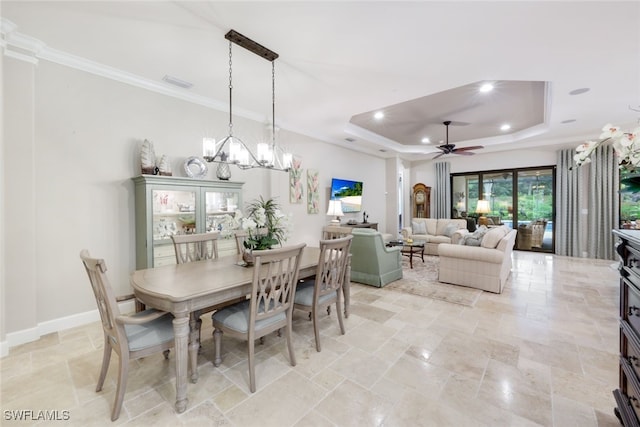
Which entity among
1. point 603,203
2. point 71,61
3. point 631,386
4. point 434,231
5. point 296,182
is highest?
point 71,61

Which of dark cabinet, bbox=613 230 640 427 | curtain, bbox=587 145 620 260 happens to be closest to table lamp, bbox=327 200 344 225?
dark cabinet, bbox=613 230 640 427

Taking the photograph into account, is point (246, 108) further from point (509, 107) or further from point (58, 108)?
point (509, 107)

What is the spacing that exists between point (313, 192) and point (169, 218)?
289cm

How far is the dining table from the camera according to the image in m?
1.74

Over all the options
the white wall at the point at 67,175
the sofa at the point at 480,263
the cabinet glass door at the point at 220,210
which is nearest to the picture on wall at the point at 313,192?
the cabinet glass door at the point at 220,210

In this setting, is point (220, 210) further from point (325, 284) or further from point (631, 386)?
point (631, 386)

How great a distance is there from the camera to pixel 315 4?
210cm

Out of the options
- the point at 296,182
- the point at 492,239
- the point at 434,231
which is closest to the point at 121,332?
the point at 296,182

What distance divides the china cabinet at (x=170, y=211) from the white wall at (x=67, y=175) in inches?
11.6

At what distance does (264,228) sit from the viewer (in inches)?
104

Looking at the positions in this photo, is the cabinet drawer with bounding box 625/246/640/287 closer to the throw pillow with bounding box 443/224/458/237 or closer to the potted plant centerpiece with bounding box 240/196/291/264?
the potted plant centerpiece with bounding box 240/196/291/264

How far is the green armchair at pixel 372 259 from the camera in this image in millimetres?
4223

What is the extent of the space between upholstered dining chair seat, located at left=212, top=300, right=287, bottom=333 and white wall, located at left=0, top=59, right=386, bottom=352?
6.28 feet

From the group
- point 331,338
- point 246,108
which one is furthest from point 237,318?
point 246,108
